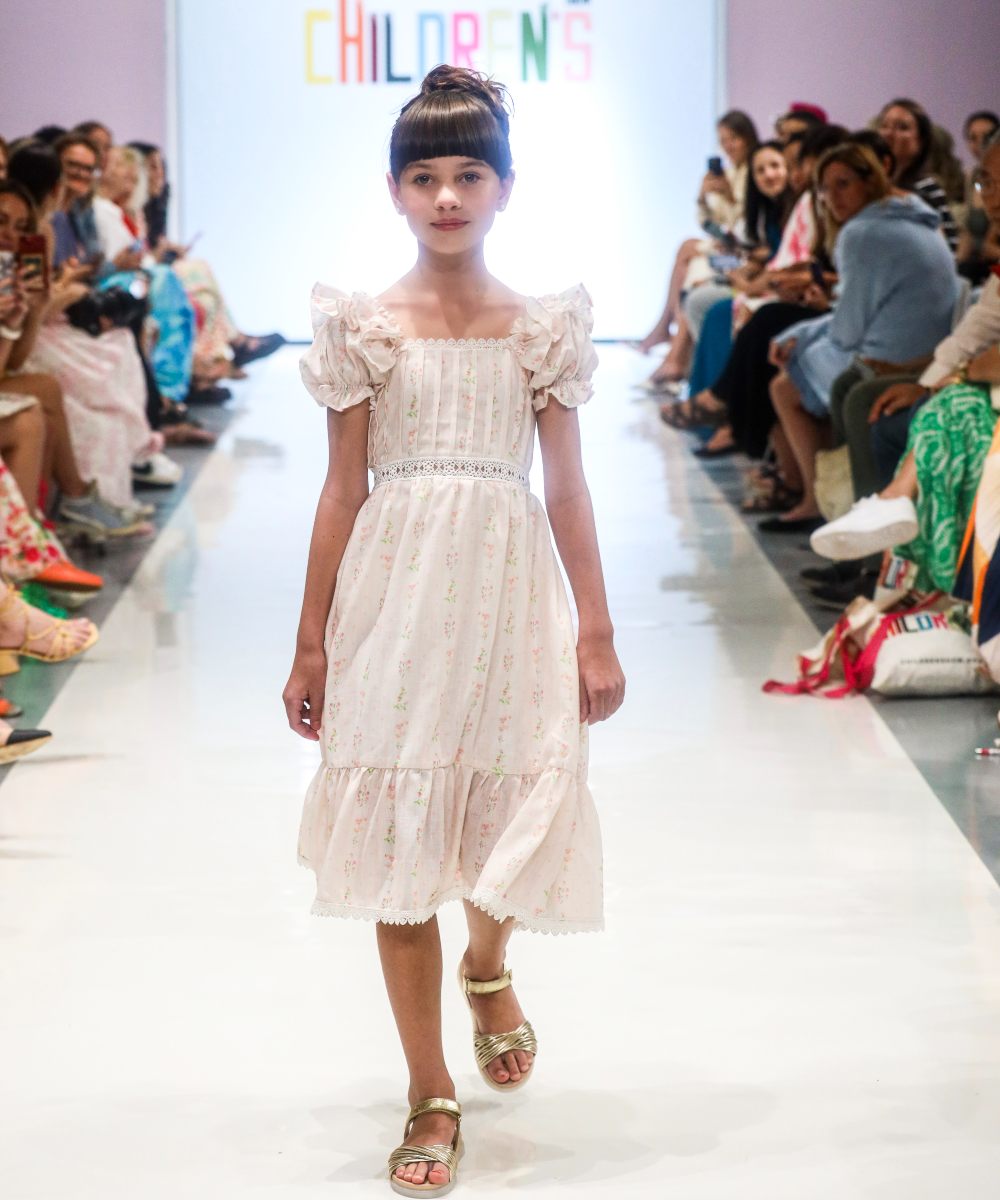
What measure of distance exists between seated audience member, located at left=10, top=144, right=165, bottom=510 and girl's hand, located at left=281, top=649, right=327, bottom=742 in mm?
3622

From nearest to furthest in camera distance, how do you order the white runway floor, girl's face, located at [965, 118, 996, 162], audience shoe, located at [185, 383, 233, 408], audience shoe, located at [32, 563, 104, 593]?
the white runway floor < audience shoe, located at [32, 563, 104, 593] < girl's face, located at [965, 118, 996, 162] < audience shoe, located at [185, 383, 233, 408]

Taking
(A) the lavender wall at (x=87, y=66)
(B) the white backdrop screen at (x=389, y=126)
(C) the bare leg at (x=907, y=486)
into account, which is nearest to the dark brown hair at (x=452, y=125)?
(C) the bare leg at (x=907, y=486)

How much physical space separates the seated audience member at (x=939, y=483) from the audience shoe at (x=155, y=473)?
339 centimetres

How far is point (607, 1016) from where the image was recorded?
101 inches

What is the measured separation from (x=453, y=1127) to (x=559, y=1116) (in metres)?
0.18

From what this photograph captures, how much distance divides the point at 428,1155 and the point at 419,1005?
0.51 feet

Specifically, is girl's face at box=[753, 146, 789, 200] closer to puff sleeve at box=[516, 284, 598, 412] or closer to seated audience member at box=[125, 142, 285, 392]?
seated audience member at box=[125, 142, 285, 392]

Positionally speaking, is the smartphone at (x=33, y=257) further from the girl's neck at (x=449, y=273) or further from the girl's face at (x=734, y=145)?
the girl's face at (x=734, y=145)

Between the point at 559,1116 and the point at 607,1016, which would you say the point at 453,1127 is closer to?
the point at 559,1116

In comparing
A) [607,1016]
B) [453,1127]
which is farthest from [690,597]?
[453,1127]

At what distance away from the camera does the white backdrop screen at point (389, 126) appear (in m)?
13.1

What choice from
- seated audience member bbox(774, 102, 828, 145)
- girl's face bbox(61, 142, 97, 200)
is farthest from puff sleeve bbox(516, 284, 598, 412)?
seated audience member bbox(774, 102, 828, 145)

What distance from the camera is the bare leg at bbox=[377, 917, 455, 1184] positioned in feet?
6.96

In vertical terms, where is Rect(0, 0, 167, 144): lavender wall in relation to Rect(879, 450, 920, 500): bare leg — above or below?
above
